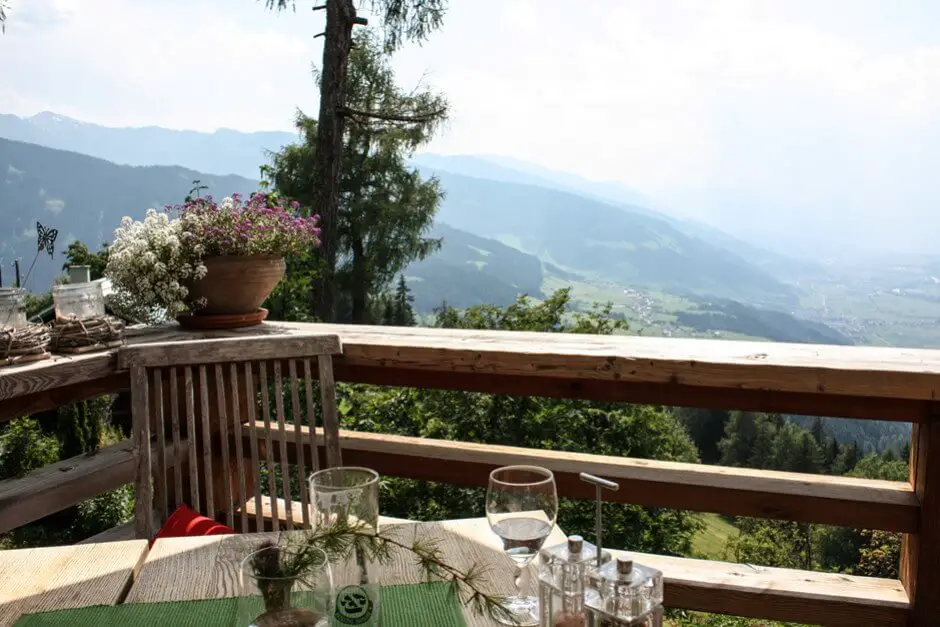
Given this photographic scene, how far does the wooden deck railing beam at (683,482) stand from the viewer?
169 cm

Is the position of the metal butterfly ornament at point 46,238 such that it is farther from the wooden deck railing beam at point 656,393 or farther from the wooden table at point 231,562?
the wooden table at point 231,562

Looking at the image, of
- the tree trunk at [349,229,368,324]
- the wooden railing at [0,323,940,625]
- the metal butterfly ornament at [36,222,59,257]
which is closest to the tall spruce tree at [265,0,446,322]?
the metal butterfly ornament at [36,222,59,257]

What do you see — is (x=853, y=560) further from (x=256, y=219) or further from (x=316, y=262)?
(x=316, y=262)

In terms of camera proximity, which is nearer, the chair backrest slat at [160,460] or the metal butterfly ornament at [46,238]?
the chair backrest slat at [160,460]

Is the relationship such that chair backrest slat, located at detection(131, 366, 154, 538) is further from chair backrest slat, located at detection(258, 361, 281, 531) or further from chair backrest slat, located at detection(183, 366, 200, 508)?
chair backrest slat, located at detection(258, 361, 281, 531)

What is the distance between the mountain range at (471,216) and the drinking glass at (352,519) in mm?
14635

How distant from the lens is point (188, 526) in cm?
134

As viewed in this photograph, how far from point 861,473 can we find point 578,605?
3792mm

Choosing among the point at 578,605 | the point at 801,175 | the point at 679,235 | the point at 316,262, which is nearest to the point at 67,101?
the point at 316,262

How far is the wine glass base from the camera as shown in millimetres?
786

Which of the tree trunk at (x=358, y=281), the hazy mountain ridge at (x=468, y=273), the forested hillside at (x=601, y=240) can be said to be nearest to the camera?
the tree trunk at (x=358, y=281)

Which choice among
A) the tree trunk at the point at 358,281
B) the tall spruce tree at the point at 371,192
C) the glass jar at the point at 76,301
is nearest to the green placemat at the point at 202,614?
the glass jar at the point at 76,301

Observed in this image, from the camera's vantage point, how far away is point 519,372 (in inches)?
71.6

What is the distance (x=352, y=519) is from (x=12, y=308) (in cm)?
133
